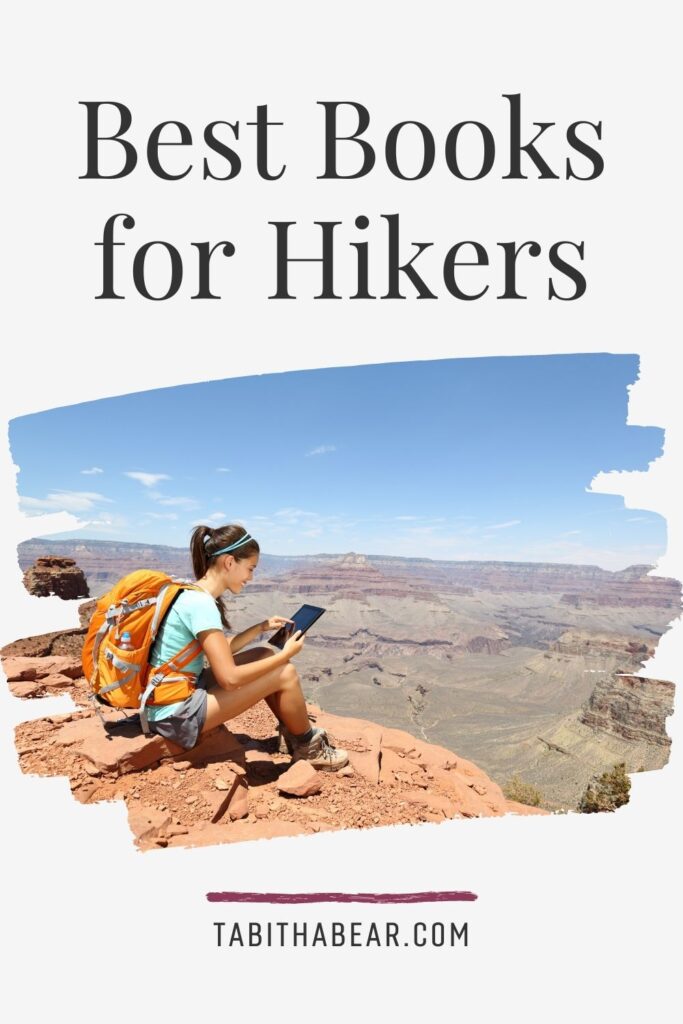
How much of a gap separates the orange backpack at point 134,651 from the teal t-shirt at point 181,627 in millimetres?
33

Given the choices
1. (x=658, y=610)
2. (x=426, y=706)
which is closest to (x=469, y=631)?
(x=658, y=610)

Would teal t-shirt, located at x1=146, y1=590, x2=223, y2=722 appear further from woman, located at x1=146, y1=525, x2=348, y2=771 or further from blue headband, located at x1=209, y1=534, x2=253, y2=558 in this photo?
blue headband, located at x1=209, y1=534, x2=253, y2=558

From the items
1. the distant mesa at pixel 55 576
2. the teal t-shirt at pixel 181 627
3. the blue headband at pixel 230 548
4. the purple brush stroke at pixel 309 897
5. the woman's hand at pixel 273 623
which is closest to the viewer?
the purple brush stroke at pixel 309 897

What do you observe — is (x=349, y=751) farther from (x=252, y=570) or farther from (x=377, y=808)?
(x=252, y=570)

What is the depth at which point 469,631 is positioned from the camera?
142 meters

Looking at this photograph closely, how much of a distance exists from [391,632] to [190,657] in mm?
139945

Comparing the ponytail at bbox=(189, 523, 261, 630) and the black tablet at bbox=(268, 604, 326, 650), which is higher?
the ponytail at bbox=(189, 523, 261, 630)

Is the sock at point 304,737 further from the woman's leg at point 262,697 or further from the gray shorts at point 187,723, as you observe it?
the gray shorts at point 187,723

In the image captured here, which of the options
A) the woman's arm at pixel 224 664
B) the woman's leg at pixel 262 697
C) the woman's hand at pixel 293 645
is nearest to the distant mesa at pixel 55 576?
the woman's leg at pixel 262 697

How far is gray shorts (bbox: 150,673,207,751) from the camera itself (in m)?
3.12

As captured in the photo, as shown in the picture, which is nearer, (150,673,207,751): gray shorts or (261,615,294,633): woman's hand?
(150,673,207,751): gray shorts

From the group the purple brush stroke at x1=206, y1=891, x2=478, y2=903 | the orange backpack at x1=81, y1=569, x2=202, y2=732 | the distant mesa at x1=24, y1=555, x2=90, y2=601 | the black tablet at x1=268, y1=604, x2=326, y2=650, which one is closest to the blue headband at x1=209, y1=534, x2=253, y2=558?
the orange backpack at x1=81, y1=569, x2=202, y2=732

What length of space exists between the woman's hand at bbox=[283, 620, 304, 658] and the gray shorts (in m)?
0.58

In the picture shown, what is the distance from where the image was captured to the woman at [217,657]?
302 cm
